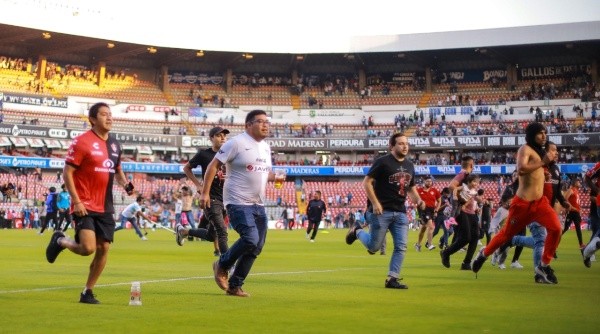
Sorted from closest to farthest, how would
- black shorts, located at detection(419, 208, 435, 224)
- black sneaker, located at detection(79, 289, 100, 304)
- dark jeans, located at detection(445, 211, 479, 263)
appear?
1. black sneaker, located at detection(79, 289, 100, 304)
2. dark jeans, located at detection(445, 211, 479, 263)
3. black shorts, located at detection(419, 208, 435, 224)

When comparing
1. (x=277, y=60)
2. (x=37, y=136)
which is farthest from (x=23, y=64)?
(x=277, y=60)

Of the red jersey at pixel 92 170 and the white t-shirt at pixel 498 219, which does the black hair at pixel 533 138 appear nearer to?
the red jersey at pixel 92 170

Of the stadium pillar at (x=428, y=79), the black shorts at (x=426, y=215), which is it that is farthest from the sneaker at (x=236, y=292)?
the stadium pillar at (x=428, y=79)

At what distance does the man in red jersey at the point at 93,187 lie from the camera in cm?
914

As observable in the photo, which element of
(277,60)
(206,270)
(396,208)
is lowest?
(206,270)

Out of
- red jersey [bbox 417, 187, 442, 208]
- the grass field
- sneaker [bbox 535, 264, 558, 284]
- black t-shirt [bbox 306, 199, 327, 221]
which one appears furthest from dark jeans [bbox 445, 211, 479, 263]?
black t-shirt [bbox 306, 199, 327, 221]

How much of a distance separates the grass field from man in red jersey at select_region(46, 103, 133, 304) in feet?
2.00

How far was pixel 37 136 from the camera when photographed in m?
64.8

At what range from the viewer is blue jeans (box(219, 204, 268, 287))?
33.7 feet

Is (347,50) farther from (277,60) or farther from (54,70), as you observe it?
(54,70)

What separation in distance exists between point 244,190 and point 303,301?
1.47 m

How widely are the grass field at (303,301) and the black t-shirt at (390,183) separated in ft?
3.82

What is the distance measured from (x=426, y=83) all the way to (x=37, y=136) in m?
34.1

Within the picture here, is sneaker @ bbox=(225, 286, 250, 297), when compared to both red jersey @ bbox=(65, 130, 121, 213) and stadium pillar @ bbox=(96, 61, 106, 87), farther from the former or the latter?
stadium pillar @ bbox=(96, 61, 106, 87)
